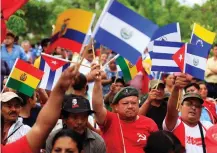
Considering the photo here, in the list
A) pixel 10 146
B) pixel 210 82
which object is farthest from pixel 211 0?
pixel 10 146

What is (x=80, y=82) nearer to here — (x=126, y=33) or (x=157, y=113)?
(x=157, y=113)

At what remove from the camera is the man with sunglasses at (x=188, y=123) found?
8.07m

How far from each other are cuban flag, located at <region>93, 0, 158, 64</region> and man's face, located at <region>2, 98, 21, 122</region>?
2.07m

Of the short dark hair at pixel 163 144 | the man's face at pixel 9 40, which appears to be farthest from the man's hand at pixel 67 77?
the man's face at pixel 9 40

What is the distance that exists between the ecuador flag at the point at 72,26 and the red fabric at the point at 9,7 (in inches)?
27.5

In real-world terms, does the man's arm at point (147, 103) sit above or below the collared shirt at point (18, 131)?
above

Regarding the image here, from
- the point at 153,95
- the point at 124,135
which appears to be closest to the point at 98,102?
the point at 124,135

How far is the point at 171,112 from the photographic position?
8.14 meters

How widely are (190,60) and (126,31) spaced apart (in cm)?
237

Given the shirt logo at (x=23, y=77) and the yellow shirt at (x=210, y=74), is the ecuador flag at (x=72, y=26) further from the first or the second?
the yellow shirt at (x=210, y=74)

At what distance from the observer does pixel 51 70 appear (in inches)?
361

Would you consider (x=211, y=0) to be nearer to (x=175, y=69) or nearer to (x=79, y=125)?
(x=175, y=69)

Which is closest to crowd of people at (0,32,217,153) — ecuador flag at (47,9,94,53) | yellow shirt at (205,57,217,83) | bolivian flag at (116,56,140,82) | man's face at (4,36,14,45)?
ecuador flag at (47,9,94,53)

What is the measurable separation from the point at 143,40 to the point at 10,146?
1.51 meters
